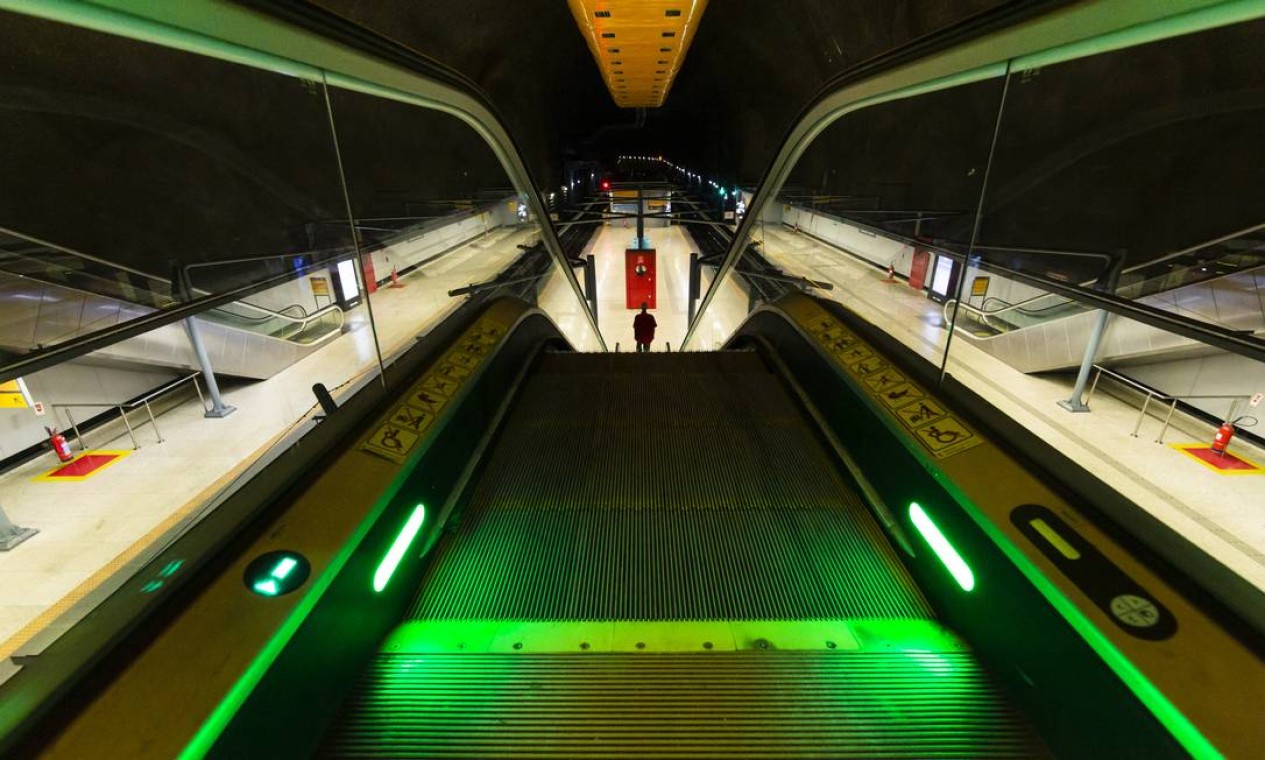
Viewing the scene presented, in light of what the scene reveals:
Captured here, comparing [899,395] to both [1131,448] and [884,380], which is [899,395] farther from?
[1131,448]

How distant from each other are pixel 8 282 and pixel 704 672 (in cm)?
615

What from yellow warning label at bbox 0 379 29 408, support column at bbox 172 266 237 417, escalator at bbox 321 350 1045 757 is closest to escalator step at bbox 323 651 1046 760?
escalator at bbox 321 350 1045 757

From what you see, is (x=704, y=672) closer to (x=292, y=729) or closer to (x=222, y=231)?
(x=292, y=729)

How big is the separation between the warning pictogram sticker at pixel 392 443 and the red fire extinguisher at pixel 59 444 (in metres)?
5.36

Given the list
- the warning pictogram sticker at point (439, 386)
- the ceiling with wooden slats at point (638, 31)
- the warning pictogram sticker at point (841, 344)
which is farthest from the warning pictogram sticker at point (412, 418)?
the ceiling with wooden slats at point (638, 31)

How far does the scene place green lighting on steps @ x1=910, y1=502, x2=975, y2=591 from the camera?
4.97 ft

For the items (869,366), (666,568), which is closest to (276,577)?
(666,568)

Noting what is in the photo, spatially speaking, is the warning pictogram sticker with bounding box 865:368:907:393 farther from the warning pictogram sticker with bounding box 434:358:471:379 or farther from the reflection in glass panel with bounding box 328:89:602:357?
the reflection in glass panel with bounding box 328:89:602:357

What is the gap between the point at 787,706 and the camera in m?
1.30

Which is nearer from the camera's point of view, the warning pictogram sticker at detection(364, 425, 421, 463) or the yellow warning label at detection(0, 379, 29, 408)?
the warning pictogram sticker at detection(364, 425, 421, 463)

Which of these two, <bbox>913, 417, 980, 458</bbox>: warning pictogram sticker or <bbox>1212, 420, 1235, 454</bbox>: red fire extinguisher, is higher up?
<bbox>913, 417, 980, 458</bbox>: warning pictogram sticker

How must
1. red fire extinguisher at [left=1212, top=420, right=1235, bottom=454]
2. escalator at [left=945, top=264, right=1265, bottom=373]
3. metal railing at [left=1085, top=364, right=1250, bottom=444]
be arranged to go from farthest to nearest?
metal railing at [left=1085, top=364, right=1250, bottom=444] < red fire extinguisher at [left=1212, top=420, right=1235, bottom=454] < escalator at [left=945, top=264, right=1265, bottom=373]

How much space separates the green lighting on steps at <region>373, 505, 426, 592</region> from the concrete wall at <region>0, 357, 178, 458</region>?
4.97 meters

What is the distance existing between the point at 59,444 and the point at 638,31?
8.57m
